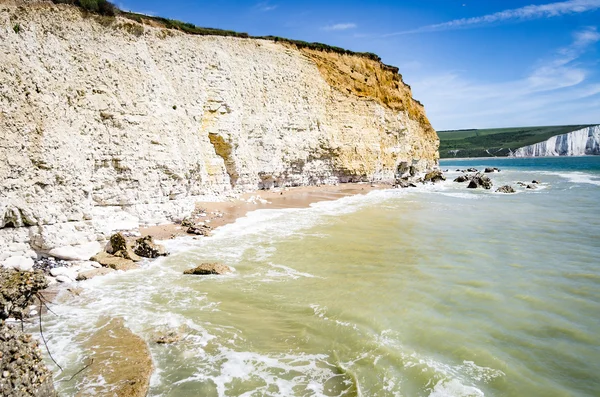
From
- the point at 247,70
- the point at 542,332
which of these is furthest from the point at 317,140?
the point at 542,332

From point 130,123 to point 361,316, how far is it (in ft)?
40.4

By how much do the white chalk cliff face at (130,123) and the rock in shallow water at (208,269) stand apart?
3540 millimetres

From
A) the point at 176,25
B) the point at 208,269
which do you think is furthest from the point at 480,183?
the point at 208,269

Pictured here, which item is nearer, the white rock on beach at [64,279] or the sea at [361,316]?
the sea at [361,316]

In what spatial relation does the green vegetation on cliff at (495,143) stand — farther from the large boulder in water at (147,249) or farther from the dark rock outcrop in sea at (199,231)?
the large boulder in water at (147,249)

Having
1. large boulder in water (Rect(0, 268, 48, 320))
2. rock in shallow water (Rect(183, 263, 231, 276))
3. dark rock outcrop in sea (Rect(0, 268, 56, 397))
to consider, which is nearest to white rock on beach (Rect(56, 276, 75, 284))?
large boulder in water (Rect(0, 268, 48, 320))

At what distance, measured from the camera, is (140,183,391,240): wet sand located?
13.9 m

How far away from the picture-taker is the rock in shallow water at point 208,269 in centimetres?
930

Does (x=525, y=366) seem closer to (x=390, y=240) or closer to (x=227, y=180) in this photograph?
(x=390, y=240)

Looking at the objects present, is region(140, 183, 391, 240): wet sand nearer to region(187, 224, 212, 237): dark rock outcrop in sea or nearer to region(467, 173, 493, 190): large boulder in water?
region(187, 224, 212, 237): dark rock outcrop in sea

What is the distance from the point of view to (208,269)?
9.32 metres

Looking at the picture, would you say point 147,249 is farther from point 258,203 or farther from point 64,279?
point 258,203

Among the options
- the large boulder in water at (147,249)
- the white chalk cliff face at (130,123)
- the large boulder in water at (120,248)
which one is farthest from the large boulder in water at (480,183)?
the large boulder in water at (120,248)

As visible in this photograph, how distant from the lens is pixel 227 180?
71.2ft
